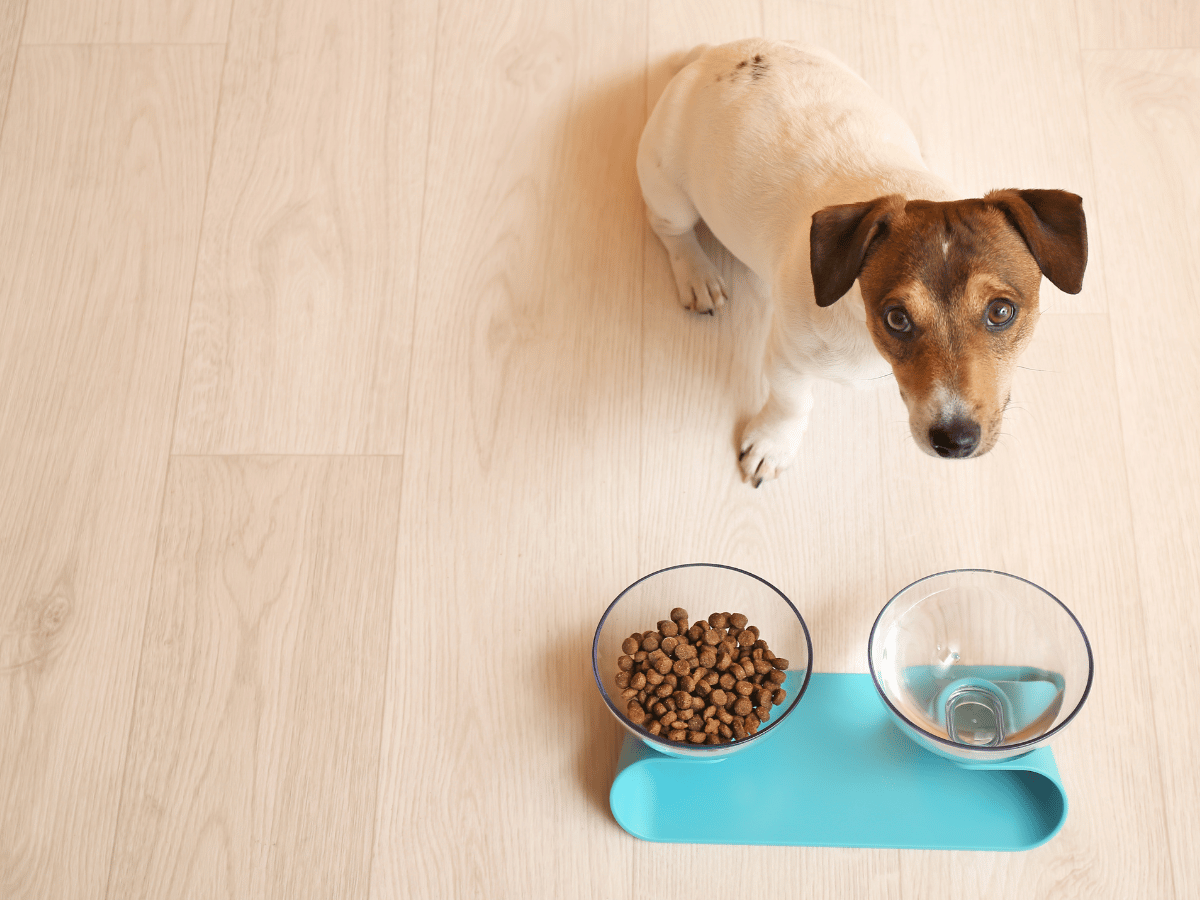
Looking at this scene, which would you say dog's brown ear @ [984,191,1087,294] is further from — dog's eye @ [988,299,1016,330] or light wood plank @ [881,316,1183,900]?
light wood plank @ [881,316,1183,900]

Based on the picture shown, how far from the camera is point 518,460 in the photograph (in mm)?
2238

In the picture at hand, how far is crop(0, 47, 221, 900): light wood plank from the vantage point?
2062mm

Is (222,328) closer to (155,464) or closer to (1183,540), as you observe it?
(155,464)

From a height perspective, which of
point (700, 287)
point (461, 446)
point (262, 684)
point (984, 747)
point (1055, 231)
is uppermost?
point (1055, 231)

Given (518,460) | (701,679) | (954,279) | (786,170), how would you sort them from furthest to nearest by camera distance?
(518,460) < (701,679) < (786,170) < (954,279)

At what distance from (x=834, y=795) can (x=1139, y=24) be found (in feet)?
7.25

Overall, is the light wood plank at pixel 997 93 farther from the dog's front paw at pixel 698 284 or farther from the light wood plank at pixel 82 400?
the light wood plank at pixel 82 400

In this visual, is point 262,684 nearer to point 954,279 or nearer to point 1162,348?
point 954,279

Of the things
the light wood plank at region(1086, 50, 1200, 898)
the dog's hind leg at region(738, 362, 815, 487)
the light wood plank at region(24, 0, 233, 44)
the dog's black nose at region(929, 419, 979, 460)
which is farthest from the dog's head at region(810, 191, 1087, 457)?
the light wood plank at region(24, 0, 233, 44)

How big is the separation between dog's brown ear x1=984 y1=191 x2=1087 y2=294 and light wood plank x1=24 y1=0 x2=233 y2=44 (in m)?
2.21

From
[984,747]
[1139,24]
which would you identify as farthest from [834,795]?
[1139,24]

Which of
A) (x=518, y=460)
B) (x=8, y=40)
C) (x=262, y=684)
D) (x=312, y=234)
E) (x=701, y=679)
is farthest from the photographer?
(x=8, y=40)

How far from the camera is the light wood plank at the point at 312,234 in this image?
7.54 feet

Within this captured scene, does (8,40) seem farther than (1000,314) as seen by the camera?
Yes
